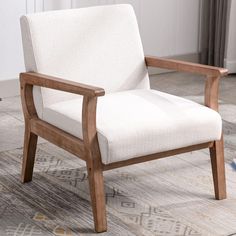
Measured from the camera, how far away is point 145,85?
267 cm

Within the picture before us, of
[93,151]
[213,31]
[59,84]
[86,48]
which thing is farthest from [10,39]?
[93,151]

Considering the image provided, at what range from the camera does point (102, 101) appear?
238cm

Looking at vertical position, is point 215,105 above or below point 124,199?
above

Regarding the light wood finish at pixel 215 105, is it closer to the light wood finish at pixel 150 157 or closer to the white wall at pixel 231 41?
the light wood finish at pixel 150 157

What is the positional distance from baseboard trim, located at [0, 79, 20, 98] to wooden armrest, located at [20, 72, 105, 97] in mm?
1559

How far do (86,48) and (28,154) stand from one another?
512mm

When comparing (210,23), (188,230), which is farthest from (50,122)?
(210,23)

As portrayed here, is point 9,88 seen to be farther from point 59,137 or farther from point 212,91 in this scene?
point 212,91

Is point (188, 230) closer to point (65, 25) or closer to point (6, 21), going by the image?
point (65, 25)

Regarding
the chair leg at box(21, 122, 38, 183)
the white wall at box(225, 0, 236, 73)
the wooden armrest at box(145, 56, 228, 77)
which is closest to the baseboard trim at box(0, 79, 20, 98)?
the chair leg at box(21, 122, 38, 183)

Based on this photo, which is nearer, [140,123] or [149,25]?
[140,123]

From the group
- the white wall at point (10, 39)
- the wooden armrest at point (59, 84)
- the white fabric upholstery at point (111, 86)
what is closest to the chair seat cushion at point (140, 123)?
the white fabric upholstery at point (111, 86)

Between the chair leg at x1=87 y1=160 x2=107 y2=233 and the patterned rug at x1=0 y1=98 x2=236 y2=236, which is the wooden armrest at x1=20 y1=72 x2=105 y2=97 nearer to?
the chair leg at x1=87 y1=160 x2=107 y2=233

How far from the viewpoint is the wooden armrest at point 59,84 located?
6.76ft
